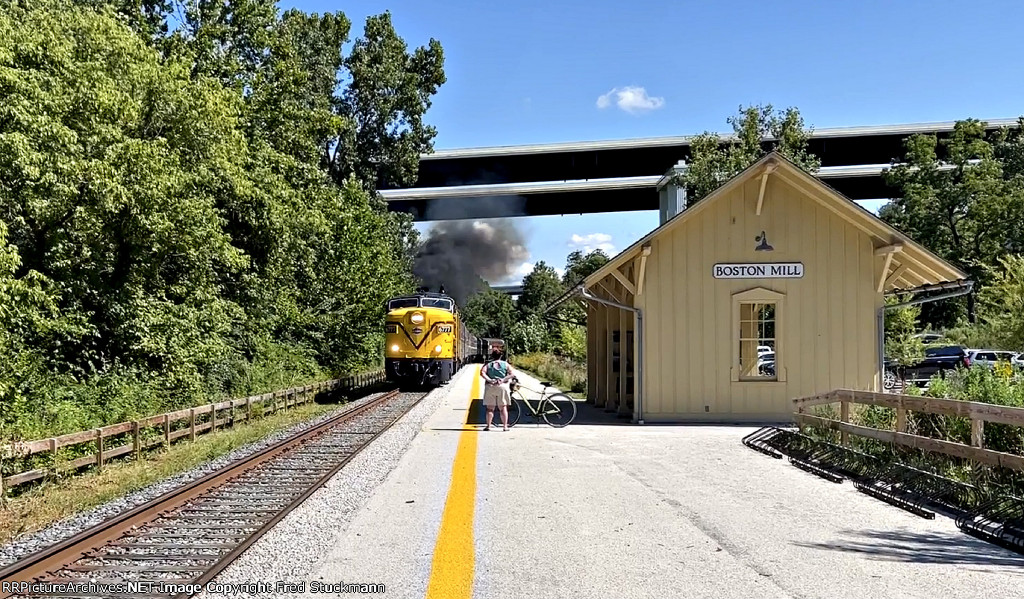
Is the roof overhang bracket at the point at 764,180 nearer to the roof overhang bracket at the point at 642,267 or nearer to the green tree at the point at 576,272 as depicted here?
the roof overhang bracket at the point at 642,267

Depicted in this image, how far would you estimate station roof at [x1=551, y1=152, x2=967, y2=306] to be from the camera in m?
15.8

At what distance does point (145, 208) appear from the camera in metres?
16.6

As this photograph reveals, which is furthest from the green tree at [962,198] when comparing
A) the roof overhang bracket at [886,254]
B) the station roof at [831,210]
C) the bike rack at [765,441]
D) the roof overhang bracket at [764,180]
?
the bike rack at [765,441]

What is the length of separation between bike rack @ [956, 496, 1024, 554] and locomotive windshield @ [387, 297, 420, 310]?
22475mm

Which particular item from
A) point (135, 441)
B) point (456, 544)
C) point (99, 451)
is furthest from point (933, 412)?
point (135, 441)

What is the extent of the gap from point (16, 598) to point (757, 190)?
46.7 ft

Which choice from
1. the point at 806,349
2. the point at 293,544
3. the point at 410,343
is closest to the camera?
the point at 293,544

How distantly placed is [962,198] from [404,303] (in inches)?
1321

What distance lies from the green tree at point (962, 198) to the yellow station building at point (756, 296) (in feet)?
108

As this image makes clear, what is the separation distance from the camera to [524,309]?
279 ft

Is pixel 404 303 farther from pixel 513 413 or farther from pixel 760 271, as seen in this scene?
pixel 760 271

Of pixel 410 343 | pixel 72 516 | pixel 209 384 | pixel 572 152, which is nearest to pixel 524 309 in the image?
pixel 572 152

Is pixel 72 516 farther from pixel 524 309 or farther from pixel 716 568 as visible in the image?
pixel 524 309

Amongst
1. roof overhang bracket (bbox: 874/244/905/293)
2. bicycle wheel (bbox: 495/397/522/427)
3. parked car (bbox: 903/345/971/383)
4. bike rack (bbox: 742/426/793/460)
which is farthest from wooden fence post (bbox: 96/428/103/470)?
parked car (bbox: 903/345/971/383)
